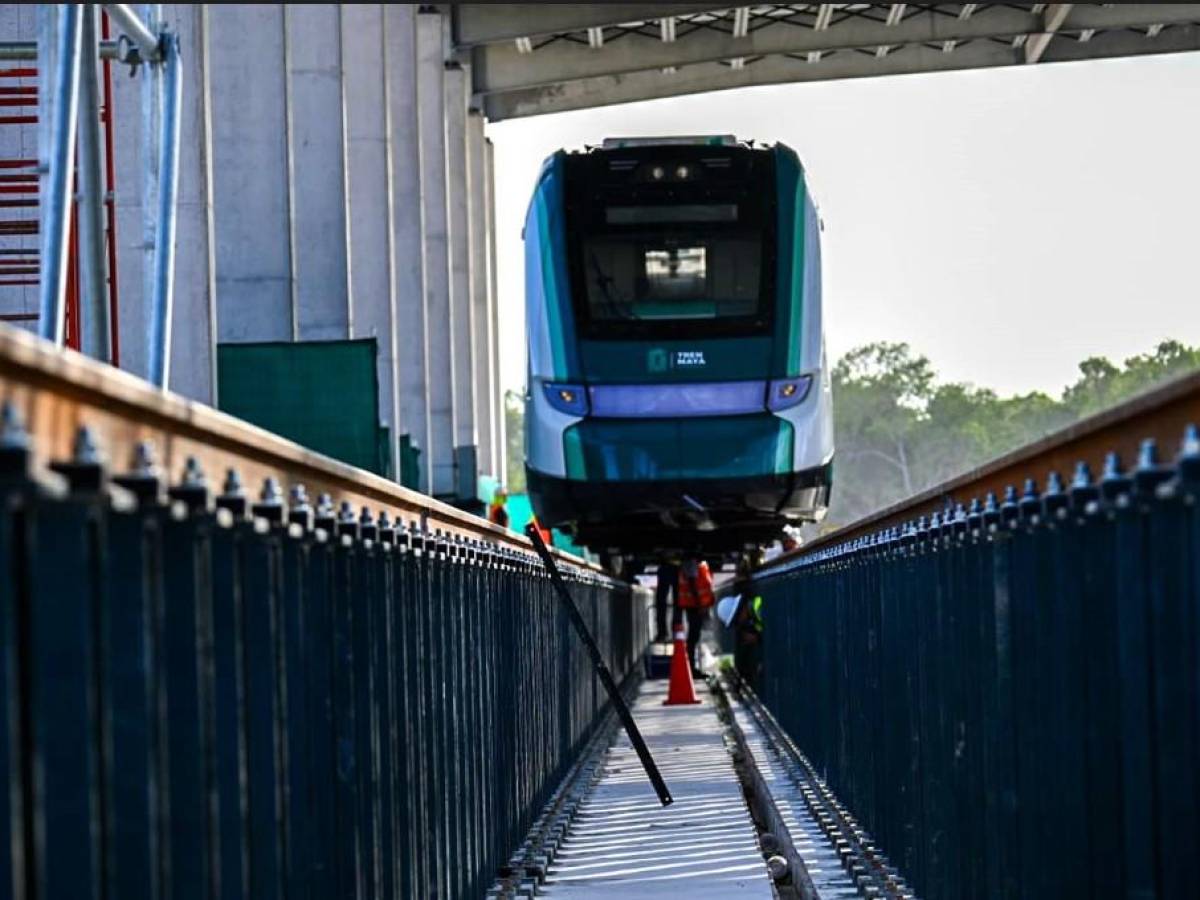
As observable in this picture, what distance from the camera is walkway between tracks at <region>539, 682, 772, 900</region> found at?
38.8ft

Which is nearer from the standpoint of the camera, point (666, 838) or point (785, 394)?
point (666, 838)

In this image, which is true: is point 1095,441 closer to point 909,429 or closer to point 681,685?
point 681,685

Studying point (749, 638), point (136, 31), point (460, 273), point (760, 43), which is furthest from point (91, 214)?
point (460, 273)

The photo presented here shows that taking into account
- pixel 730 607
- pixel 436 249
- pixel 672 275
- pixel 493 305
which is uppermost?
pixel 493 305

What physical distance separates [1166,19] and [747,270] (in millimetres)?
23748

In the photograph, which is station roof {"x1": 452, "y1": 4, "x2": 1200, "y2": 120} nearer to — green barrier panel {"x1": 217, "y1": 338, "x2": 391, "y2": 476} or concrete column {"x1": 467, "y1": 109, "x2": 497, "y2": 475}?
concrete column {"x1": 467, "y1": 109, "x2": 497, "y2": 475}

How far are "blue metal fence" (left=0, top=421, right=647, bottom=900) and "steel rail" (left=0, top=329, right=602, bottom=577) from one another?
0.20 feet

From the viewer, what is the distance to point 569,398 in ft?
70.4

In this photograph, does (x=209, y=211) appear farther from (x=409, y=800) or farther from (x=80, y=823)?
(x=80, y=823)

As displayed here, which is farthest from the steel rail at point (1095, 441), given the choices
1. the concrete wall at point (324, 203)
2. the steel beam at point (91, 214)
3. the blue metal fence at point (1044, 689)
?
the concrete wall at point (324, 203)

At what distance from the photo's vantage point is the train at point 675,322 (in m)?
21.4

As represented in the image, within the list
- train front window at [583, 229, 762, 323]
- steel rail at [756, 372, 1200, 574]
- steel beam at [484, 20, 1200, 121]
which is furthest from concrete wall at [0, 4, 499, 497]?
steel rail at [756, 372, 1200, 574]

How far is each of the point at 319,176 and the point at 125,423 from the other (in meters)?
30.7

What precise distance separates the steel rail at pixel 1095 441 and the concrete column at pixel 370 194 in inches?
1166
